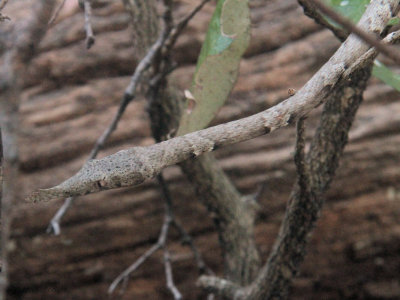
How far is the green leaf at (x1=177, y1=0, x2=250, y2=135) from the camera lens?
607mm

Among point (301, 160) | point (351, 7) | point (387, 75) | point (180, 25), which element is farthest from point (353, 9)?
point (180, 25)

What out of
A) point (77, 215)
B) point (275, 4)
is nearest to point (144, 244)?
point (77, 215)

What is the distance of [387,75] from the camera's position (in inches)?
22.8

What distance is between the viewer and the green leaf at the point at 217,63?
23.9 inches

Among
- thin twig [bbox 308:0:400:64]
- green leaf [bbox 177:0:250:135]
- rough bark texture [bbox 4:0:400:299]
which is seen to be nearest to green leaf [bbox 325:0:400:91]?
green leaf [bbox 177:0:250:135]

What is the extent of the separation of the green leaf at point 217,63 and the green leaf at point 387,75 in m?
0.19

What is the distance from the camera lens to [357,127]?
Result: 1334mm

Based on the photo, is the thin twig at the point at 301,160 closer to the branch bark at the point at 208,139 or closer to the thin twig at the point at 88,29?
the branch bark at the point at 208,139

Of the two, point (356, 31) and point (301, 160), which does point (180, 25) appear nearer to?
point (301, 160)

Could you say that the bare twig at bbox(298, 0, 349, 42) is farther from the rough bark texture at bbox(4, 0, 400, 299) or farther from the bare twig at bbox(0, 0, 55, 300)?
the rough bark texture at bbox(4, 0, 400, 299)

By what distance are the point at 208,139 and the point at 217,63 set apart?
1.06ft

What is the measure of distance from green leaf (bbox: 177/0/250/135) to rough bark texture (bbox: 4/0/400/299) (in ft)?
2.44

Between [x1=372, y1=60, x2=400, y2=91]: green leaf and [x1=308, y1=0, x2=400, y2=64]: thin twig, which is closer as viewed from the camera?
[x1=308, y1=0, x2=400, y2=64]: thin twig

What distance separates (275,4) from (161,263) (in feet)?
3.22
